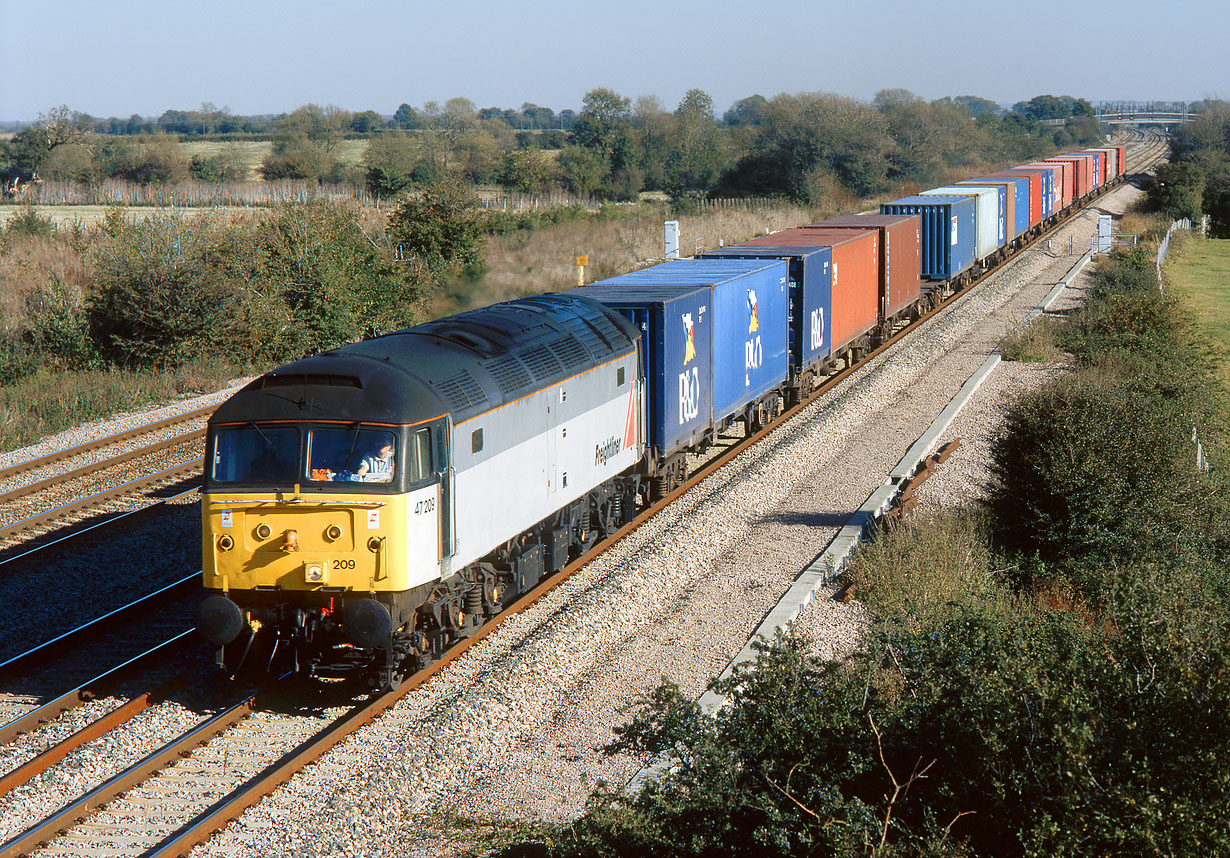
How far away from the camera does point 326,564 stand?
1021 centimetres

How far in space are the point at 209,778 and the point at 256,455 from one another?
2727mm

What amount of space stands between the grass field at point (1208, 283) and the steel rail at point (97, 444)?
22380 millimetres

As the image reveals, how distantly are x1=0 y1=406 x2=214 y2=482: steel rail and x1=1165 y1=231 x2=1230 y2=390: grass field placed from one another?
22380 millimetres

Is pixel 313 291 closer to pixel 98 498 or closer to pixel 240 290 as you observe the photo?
pixel 240 290

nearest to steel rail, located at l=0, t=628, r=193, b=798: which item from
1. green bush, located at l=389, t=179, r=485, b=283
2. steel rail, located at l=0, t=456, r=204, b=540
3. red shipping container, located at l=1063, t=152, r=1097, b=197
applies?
steel rail, located at l=0, t=456, r=204, b=540

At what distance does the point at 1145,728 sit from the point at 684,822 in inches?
107

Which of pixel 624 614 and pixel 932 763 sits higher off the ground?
pixel 932 763

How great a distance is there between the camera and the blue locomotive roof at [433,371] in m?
10.3

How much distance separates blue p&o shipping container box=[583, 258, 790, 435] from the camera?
18266 millimetres

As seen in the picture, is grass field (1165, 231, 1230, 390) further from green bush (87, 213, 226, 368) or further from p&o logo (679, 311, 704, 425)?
green bush (87, 213, 226, 368)

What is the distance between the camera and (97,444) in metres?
21.6

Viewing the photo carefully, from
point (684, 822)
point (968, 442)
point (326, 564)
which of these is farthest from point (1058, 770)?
point (968, 442)

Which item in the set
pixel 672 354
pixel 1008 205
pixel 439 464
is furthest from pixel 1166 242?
pixel 439 464

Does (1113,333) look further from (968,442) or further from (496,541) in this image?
(496,541)
